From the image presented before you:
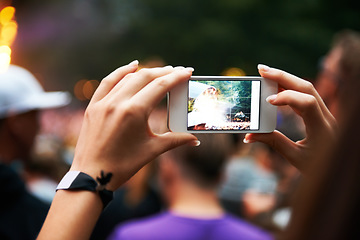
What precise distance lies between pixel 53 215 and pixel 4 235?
6.36 ft

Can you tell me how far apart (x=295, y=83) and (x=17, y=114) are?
2.94 m

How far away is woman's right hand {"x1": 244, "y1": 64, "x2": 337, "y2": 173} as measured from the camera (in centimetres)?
140

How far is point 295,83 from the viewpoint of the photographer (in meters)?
1.48

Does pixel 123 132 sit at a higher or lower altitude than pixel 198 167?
higher

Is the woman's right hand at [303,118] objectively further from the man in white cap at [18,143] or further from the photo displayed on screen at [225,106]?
the man in white cap at [18,143]

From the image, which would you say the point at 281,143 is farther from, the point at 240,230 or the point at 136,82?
the point at 240,230

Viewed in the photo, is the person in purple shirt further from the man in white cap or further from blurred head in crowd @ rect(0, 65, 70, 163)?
blurred head in crowd @ rect(0, 65, 70, 163)

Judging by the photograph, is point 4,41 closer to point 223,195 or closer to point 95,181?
point 223,195

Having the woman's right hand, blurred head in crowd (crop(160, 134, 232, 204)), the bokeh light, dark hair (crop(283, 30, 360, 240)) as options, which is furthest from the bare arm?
the bokeh light

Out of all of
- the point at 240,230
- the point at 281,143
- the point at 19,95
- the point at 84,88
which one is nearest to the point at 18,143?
the point at 19,95

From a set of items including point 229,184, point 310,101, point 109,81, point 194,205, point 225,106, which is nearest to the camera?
point 310,101

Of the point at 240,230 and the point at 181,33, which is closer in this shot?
the point at 240,230

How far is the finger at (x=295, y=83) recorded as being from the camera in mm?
1458

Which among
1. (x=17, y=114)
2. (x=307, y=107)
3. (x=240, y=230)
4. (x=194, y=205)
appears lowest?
(x=240, y=230)
